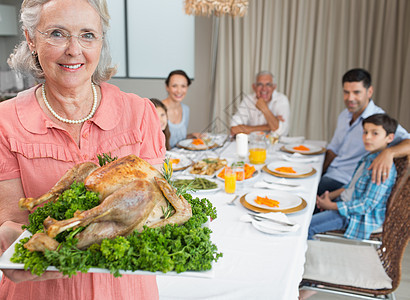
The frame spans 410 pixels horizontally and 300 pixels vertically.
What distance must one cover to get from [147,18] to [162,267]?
5868 mm

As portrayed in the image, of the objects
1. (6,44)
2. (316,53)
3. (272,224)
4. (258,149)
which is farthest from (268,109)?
(6,44)

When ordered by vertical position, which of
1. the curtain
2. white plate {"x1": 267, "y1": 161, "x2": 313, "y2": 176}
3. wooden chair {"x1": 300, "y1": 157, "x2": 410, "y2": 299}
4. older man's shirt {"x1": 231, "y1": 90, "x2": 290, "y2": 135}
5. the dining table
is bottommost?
wooden chair {"x1": 300, "y1": 157, "x2": 410, "y2": 299}

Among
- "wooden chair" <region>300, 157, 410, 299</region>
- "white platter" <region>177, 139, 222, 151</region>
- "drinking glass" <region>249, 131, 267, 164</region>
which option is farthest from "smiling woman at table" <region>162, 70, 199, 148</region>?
"wooden chair" <region>300, 157, 410, 299</region>

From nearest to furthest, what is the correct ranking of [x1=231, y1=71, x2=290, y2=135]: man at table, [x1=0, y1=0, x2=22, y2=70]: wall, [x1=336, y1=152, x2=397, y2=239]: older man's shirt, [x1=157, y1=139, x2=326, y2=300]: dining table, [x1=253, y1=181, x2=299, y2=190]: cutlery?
[x1=157, y1=139, x2=326, y2=300]: dining table
[x1=253, y1=181, x2=299, y2=190]: cutlery
[x1=336, y1=152, x2=397, y2=239]: older man's shirt
[x1=231, y1=71, x2=290, y2=135]: man at table
[x1=0, y1=0, x2=22, y2=70]: wall

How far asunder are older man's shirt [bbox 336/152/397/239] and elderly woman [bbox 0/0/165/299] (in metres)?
1.71

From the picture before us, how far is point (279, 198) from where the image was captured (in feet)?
6.84

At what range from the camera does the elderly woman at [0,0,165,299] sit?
95 centimetres

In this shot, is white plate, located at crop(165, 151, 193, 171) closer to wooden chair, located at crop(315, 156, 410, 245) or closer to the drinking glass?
the drinking glass

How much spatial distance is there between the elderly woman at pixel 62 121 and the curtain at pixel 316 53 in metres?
3.77

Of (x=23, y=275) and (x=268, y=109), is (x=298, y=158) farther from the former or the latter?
(x=23, y=275)

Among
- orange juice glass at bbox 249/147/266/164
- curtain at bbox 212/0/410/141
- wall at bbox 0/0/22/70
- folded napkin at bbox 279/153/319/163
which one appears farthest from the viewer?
wall at bbox 0/0/22/70

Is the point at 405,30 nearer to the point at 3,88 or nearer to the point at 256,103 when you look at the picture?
the point at 256,103

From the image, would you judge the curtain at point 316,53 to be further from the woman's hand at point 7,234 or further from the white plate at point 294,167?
the woman's hand at point 7,234

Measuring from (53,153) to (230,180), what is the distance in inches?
51.6
